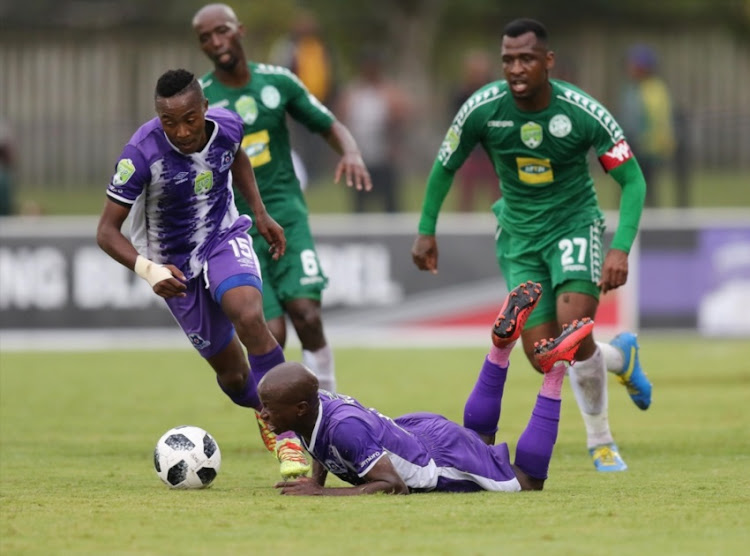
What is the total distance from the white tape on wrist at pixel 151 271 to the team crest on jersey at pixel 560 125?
244cm

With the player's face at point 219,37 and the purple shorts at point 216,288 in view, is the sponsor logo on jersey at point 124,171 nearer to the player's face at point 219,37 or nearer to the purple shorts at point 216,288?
the purple shorts at point 216,288

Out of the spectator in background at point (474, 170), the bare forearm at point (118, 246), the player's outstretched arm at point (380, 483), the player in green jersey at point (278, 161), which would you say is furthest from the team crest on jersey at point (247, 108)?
the spectator in background at point (474, 170)

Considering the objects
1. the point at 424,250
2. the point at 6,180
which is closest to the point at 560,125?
the point at 424,250

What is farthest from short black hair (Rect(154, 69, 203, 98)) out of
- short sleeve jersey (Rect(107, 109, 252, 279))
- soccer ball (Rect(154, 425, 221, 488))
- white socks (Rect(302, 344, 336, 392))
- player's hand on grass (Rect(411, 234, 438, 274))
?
white socks (Rect(302, 344, 336, 392))

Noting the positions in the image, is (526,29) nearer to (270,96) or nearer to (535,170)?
(535,170)

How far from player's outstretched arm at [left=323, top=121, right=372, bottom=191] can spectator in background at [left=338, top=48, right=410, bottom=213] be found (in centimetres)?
941

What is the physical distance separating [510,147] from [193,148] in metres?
1.93

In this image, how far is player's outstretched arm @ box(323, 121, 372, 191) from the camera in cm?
952

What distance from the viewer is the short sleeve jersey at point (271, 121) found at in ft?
31.6

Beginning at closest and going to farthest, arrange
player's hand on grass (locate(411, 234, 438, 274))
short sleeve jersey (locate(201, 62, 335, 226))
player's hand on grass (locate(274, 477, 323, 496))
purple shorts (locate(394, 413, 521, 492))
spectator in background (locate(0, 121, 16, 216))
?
player's hand on grass (locate(274, 477, 323, 496)) < purple shorts (locate(394, 413, 521, 492)) < player's hand on grass (locate(411, 234, 438, 274)) < short sleeve jersey (locate(201, 62, 335, 226)) < spectator in background (locate(0, 121, 16, 216))

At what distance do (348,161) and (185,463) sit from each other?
2.74 meters

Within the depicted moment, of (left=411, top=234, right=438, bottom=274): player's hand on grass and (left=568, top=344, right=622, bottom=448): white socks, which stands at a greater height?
(left=411, top=234, right=438, bottom=274): player's hand on grass

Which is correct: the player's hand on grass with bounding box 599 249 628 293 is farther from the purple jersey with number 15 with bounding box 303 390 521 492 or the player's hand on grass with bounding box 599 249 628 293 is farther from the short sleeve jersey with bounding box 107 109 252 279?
the short sleeve jersey with bounding box 107 109 252 279

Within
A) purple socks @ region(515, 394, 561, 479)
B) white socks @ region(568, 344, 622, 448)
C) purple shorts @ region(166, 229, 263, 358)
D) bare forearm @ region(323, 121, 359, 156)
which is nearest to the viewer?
purple socks @ region(515, 394, 561, 479)
